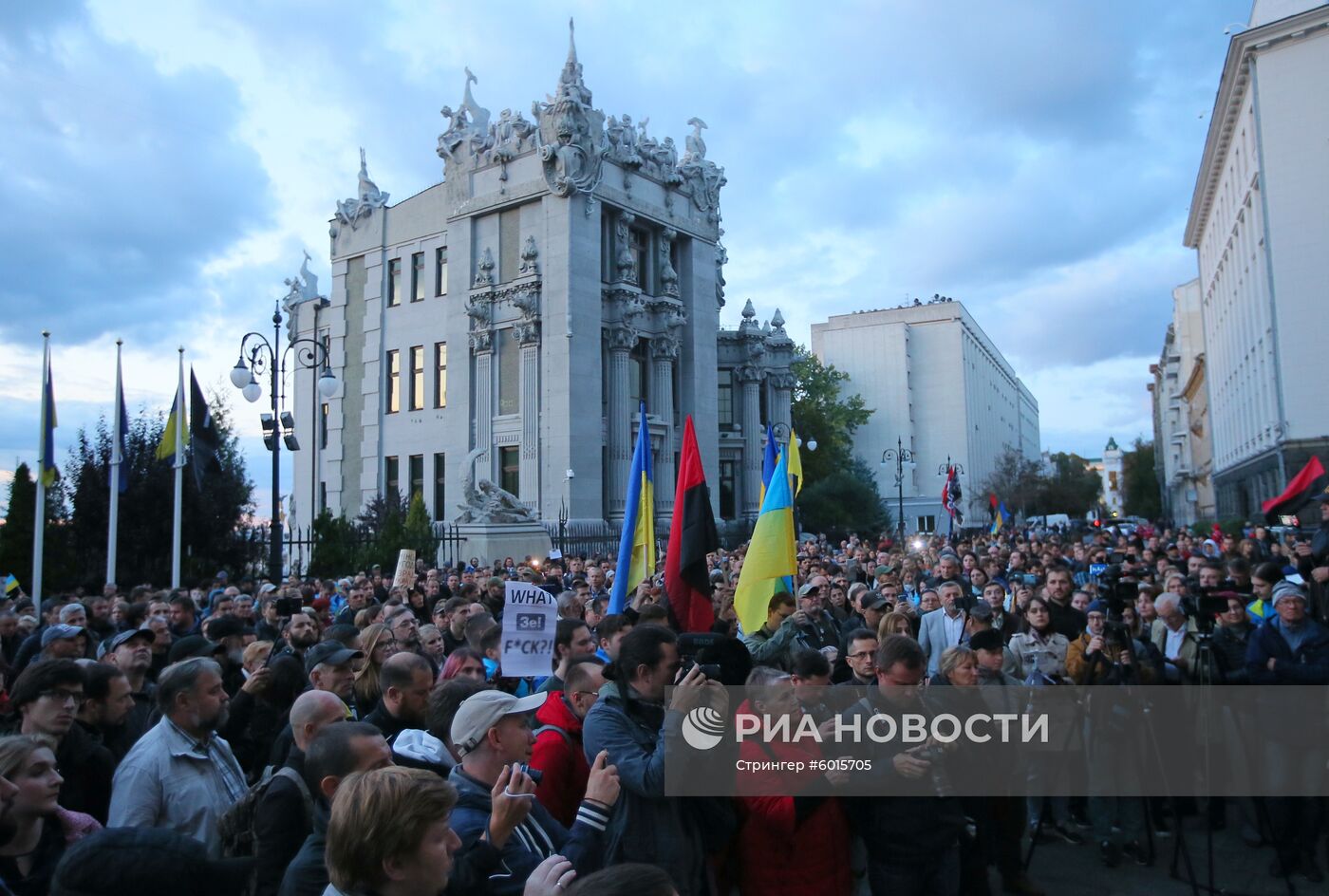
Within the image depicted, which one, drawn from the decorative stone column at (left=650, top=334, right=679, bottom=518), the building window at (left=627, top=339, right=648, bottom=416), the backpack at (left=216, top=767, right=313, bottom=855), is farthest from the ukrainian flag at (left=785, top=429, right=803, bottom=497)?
the building window at (left=627, top=339, right=648, bottom=416)

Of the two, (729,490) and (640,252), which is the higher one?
(640,252)

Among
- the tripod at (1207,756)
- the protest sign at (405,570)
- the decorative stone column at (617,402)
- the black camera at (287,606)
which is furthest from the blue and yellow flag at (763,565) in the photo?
the decorative stone column at (617,402)

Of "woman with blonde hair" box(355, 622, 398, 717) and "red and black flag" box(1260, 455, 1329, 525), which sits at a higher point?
"red and black flag" box(1260, 455, 1329, 525)

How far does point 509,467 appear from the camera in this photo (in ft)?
112

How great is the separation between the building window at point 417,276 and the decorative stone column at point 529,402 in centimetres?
774

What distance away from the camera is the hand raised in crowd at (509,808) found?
3.01 meters

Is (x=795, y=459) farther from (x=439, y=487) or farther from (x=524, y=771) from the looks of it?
(x=439, y=487)

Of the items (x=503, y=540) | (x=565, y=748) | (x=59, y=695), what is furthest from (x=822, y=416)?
(x=59, y=695)

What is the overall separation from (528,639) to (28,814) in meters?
3.60

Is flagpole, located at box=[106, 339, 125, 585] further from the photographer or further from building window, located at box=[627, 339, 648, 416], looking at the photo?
building window, located at box=[627, 339, 648, 416]

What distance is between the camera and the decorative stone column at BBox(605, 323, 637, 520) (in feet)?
112

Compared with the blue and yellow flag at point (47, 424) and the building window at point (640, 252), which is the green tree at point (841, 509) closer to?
the building window at point (640, 252)

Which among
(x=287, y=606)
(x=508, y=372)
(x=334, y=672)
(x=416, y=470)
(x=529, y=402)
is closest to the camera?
(x=334, y=672)

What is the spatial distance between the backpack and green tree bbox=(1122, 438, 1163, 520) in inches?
3962
